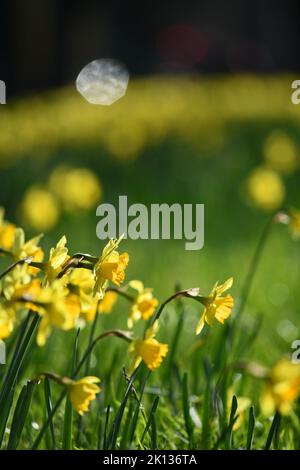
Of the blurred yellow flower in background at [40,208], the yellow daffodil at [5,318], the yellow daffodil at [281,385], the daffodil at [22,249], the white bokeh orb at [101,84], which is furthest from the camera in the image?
the white bokeh orb at [101,84]

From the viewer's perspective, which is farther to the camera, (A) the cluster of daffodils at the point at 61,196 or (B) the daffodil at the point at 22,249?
(A) the cluster of daffodils at the point at 61,196

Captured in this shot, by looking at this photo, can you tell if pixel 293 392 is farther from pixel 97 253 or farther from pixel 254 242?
pixel 254 242

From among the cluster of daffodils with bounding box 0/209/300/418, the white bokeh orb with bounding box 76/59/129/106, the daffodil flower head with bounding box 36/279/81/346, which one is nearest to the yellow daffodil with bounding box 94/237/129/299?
the cluster of daffodils with bounding box 0/209/300/418

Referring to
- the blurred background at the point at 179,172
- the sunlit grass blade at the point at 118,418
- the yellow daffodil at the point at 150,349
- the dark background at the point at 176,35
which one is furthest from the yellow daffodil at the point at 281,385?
the dark background at the point at 176,35

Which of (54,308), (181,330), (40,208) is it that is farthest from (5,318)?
(40,208)

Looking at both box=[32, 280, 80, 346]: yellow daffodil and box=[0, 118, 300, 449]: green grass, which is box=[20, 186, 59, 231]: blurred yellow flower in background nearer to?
box=[0, 118, 300, 449]: green grass

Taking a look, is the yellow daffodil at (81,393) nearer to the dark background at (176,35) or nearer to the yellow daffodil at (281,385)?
the yellow daffodil at (281,385)

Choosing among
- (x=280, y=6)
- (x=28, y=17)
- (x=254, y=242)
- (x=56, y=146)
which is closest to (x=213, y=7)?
(x=280, y=6)
